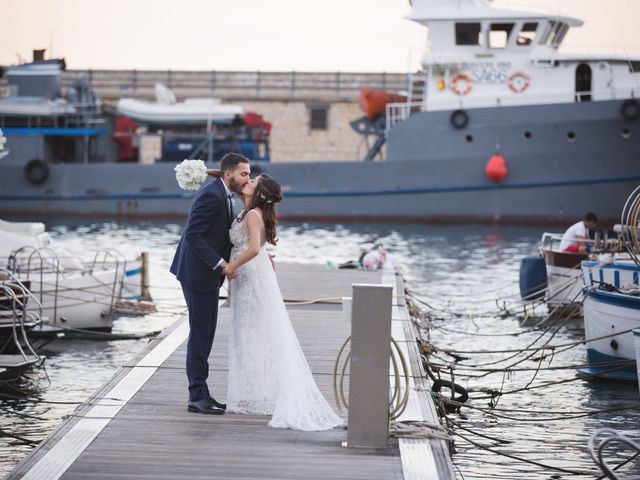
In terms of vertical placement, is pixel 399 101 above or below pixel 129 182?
above

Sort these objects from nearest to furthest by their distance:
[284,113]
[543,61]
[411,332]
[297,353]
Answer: [297,353], [411,332], [543,61], [284,113]

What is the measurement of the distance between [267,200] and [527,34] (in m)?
28.3

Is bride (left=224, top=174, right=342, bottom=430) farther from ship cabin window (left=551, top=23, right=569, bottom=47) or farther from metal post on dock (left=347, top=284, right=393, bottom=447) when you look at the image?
ship cabin window (left=551, top=23, right=569, bottom=47)

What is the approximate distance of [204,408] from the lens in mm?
7852

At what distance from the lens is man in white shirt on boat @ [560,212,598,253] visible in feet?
58.6

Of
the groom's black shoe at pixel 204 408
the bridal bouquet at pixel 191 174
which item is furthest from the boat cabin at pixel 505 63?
the groom's black shoe at pixel 204 408

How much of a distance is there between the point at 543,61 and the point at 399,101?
5.94 meters

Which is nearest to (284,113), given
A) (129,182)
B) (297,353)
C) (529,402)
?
(129,182)

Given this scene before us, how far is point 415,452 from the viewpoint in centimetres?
691

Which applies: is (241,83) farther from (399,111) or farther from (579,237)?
(579,237)

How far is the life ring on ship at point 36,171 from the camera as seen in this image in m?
41.8

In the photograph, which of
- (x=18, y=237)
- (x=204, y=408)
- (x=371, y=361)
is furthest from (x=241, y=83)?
(x=371, y=361)

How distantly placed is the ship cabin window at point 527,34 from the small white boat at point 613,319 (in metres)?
22.2

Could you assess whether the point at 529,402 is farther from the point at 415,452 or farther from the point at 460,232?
the point at 460,232
